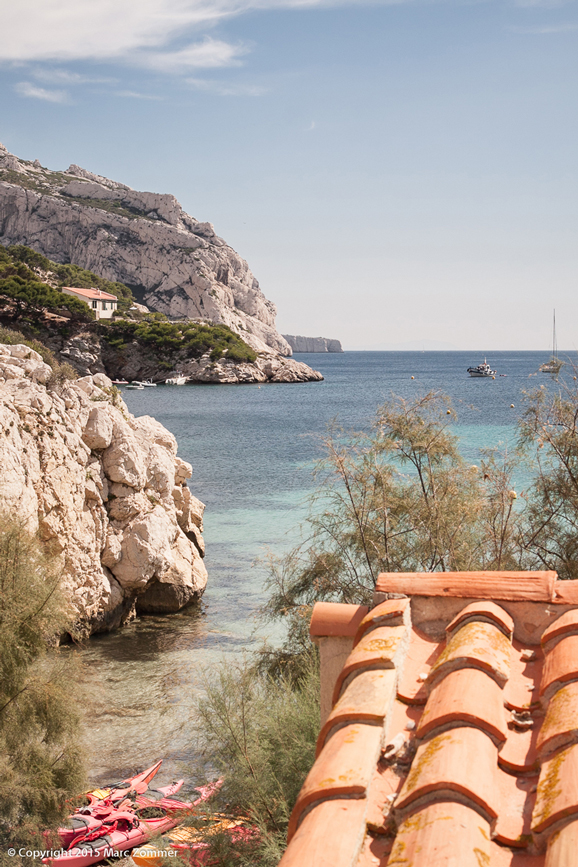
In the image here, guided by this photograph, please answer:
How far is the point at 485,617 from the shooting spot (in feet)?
10.1

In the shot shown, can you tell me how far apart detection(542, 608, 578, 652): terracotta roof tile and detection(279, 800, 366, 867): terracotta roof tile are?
4.38 ft

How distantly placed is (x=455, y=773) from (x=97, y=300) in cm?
8202

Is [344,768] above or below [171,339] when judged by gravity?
below

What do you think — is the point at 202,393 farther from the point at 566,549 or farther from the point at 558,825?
the point at 558,825

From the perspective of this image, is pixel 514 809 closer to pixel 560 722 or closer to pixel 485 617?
pixel 560 722

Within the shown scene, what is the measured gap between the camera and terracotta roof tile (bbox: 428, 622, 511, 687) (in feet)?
8.63

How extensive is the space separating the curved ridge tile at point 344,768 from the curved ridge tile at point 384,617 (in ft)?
2.58

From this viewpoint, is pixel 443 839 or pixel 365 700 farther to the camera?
pixel 365 700

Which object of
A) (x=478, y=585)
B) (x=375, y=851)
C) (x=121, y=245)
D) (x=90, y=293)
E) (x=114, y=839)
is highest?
(x=121, y=245)

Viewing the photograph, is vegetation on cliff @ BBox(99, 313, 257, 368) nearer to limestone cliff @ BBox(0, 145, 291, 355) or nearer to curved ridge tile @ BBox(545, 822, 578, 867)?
limestone cliff @ BBox(0, 145, 291, 355)

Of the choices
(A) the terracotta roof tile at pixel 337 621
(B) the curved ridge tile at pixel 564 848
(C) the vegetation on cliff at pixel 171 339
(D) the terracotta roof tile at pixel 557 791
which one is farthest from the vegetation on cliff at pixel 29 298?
(B) the curved ridge tile at pixel 564 848

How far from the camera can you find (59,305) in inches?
2685

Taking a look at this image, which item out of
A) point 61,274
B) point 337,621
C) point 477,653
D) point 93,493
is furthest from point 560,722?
point 61,274

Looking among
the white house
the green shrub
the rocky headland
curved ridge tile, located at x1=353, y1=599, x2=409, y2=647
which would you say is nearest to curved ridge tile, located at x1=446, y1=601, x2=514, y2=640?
curved ridge tile, located at x1=353, y1=599, x2=409, y2=647
